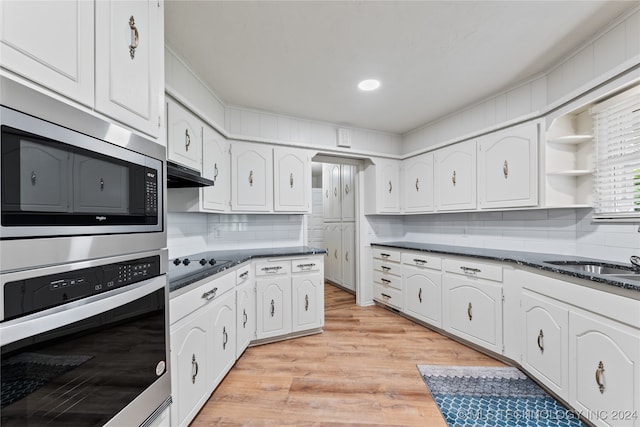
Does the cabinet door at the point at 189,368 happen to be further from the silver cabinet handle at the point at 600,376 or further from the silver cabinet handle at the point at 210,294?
the silver cabinet handle at the point at 600,376

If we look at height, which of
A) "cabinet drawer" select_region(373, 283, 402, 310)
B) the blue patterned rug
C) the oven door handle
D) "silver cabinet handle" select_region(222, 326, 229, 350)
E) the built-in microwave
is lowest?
the blue patterned rug

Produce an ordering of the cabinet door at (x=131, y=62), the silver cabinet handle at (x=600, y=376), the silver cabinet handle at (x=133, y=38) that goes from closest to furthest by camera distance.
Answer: the cabinet door at (x=131, y=62) → the silver cabinet handle at (x=133, y=38) → the silver cabinet handle at (x=600, y=376)

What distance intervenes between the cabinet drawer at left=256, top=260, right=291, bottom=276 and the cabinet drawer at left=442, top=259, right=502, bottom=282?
1614 millimetres

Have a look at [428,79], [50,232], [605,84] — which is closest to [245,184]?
[428,79]

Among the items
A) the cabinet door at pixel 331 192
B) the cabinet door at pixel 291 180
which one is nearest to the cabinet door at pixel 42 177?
the cabinet door at pixel 291 180

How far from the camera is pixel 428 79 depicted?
2.47 metres

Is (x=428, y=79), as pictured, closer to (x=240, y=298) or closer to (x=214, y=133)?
(x=214, y=133)

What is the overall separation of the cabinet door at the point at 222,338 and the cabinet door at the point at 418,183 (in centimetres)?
256

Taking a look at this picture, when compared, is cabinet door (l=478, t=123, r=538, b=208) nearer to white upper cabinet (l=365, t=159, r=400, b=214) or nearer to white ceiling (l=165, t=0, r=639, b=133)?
white ceiling (l=165, t=0, r=639, b=133)

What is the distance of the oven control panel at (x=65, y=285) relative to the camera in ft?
1.97

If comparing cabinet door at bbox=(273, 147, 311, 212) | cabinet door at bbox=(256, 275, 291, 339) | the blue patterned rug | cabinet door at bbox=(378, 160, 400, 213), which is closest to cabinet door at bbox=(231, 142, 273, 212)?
cabinet door at bbox=(273, 147, 311, 212)

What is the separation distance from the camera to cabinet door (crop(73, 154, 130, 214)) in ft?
2.47

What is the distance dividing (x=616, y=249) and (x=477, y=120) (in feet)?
5.44

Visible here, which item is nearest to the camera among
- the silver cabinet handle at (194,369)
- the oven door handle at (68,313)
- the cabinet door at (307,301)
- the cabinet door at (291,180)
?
the oven door handle at (68,313)
